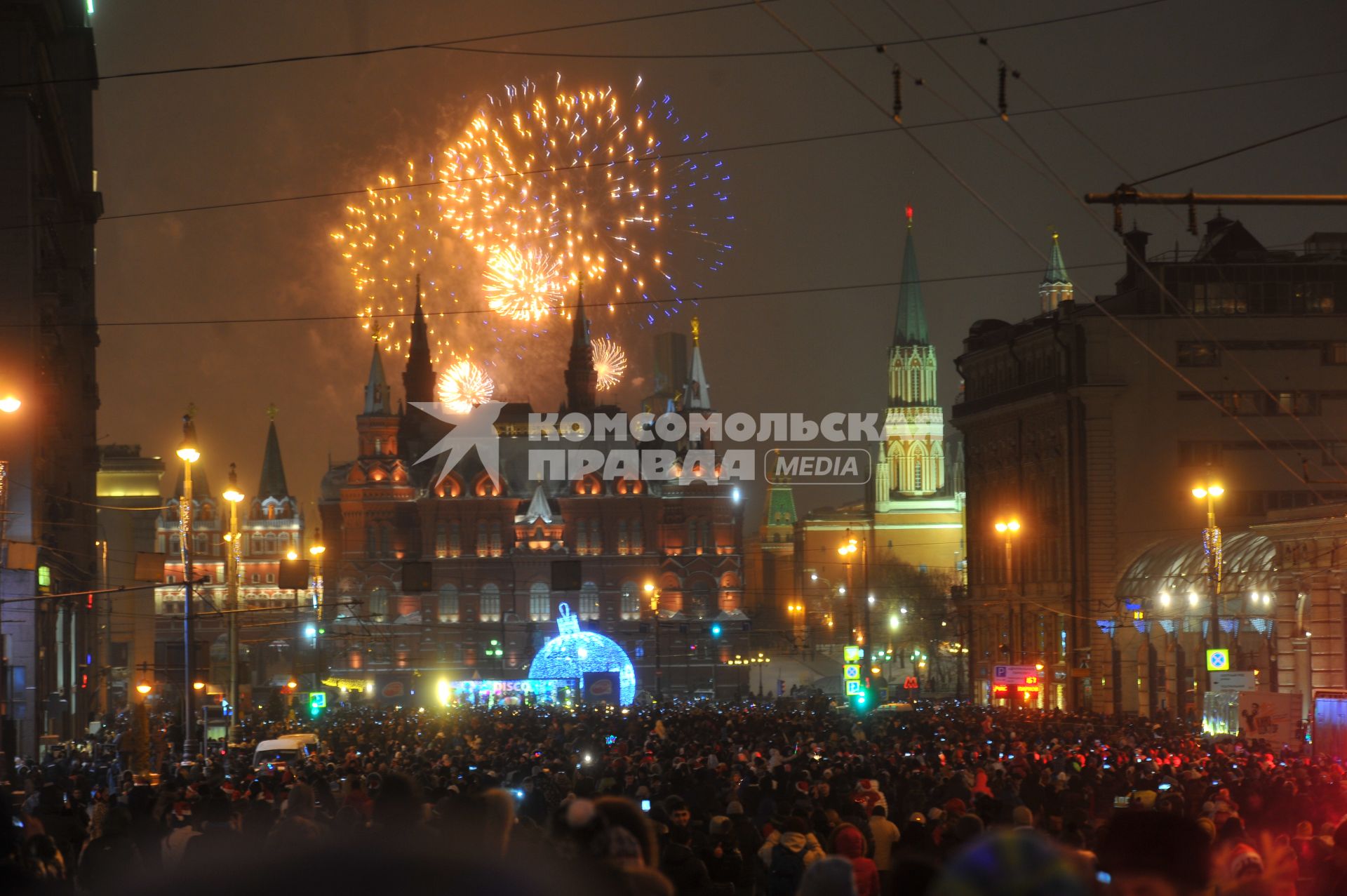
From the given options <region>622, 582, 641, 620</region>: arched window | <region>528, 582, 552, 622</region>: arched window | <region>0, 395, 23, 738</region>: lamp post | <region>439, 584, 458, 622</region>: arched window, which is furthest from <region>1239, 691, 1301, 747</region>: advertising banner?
<region>439, 584, 458, 622</region>: arched window

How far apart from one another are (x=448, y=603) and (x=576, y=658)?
4856cm

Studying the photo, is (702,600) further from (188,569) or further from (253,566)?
(188,569)

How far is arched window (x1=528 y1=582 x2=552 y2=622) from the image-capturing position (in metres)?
129

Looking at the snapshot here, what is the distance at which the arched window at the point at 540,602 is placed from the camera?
129 metres

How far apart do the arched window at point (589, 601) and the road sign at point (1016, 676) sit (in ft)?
266

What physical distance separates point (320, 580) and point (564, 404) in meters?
44.8

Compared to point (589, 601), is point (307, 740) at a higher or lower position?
higher

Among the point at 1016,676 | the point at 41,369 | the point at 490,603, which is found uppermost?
the point at 41,369

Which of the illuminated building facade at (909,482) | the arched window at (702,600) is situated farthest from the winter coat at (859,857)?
the illuminated building facade at (909,482)

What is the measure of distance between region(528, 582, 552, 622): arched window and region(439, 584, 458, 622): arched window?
211 inches

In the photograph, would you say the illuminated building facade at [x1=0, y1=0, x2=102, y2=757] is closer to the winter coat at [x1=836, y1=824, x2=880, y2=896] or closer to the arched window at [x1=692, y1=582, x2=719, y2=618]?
the winter coat at [x1=836, y1=824, x2=880, y2=896]

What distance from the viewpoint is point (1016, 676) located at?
49188 mm

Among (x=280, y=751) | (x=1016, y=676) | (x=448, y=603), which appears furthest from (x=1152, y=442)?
(x=448, y=603)

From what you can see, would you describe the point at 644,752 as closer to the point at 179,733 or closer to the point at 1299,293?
the point at 179,733
